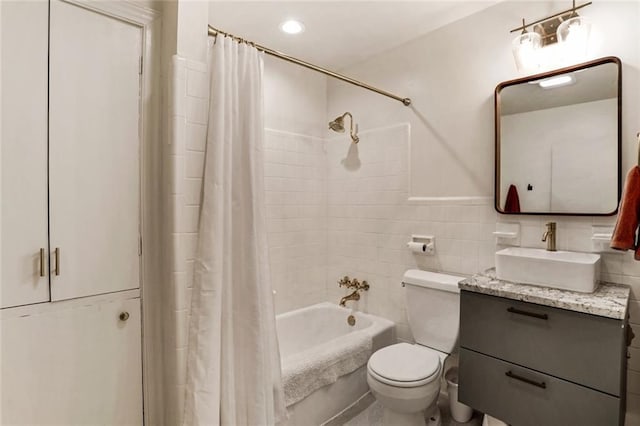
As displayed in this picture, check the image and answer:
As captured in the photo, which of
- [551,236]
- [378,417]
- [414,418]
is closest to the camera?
[551,236]

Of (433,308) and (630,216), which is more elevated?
(630,216)

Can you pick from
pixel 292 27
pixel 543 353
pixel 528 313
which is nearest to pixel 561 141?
pixel 528 313

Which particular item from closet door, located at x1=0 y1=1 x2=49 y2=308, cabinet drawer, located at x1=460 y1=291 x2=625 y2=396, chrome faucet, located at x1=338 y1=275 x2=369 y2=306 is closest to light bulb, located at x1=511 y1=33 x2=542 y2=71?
cabinet drawer, located at x1=460 y1=291 x2=625 y2=396

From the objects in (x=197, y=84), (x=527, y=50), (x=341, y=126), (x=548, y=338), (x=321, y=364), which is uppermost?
(x=527, y=50)

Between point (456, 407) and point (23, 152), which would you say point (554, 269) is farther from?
point (23, 152)

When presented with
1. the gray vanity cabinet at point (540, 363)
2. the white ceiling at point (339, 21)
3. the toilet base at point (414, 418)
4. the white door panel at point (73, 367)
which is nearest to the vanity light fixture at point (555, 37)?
the white ceiling at point (339, 21)

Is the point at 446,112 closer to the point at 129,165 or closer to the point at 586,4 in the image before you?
the point at 586,4

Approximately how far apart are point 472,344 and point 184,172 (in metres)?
1.56

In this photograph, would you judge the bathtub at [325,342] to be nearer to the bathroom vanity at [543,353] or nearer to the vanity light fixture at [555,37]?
the bathroom vanity at [543,353]

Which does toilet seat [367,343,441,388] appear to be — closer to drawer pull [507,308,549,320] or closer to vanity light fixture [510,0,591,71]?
drawer pull [507,308,549,320]

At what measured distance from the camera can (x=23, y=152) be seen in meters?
1.30

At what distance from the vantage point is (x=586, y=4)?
1693 mm

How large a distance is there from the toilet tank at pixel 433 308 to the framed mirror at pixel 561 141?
1.89 feet

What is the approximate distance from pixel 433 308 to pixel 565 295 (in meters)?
0.78
